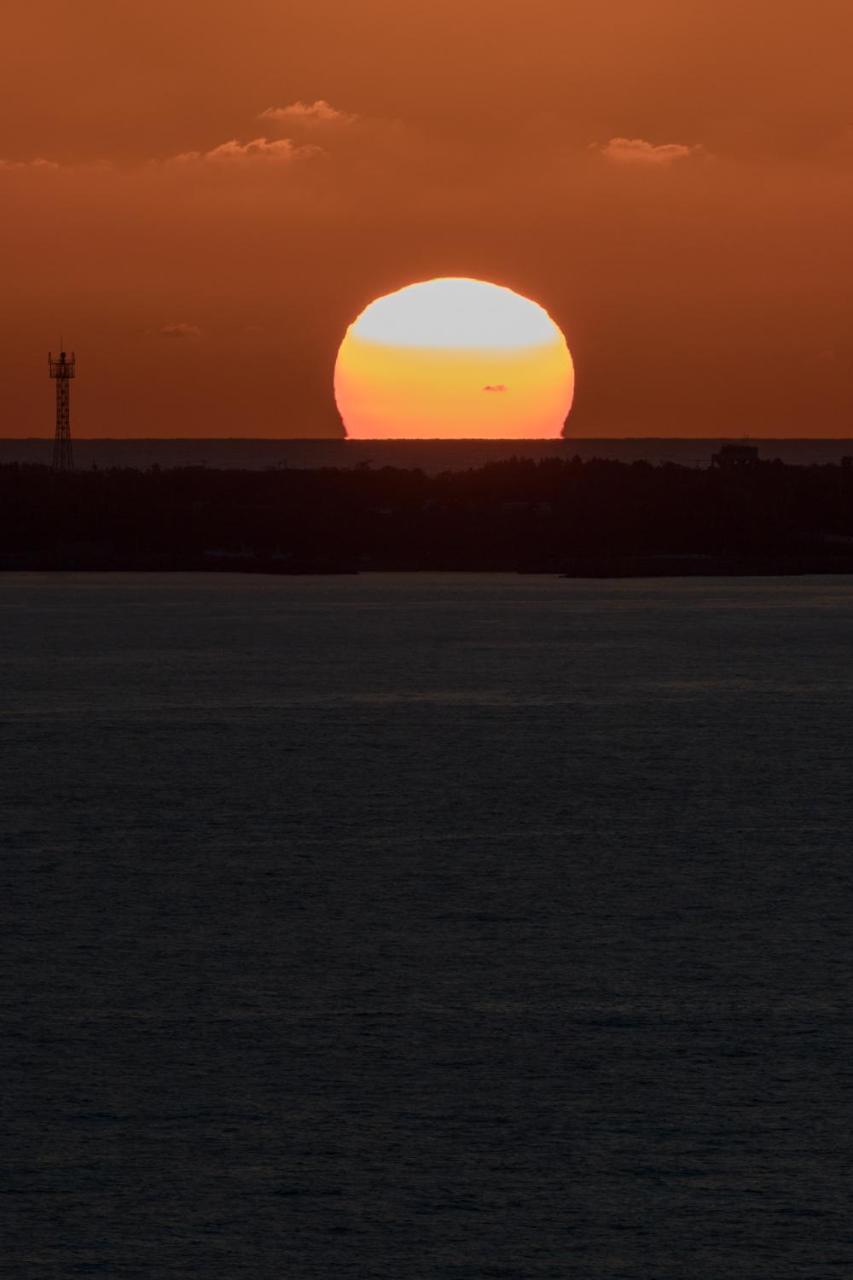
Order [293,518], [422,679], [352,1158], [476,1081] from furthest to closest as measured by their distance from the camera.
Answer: [293,518] → [422,679] → [476,1081] → [352,1158]

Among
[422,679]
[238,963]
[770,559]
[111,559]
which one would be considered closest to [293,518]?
[111,559]

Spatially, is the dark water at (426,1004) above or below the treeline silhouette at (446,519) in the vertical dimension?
below

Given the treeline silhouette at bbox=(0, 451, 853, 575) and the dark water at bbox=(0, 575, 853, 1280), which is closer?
the dark water at bbox=(0, 575, 853, 1280)

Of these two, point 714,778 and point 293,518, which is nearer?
point 714,778

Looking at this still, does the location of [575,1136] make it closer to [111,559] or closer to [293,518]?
[111,559]

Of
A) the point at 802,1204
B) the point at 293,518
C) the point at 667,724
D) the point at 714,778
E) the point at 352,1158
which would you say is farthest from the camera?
the point at 293,518
